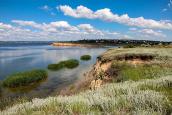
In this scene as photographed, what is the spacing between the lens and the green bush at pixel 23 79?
30.1 m

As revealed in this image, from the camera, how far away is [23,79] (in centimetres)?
3184

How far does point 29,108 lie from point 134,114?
10.4ft

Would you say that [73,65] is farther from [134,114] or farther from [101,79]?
[134,114]

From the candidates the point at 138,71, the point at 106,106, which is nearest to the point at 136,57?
the point at 138,71

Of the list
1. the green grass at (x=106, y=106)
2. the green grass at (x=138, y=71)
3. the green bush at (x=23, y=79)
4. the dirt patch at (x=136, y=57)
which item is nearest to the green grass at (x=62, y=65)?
the green bush at (x=23, y=79)

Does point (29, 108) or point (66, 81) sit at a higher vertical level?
point (29, 108)

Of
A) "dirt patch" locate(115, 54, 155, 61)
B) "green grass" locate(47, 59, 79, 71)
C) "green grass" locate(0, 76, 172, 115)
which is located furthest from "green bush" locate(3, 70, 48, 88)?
"green grass" locate(0, 76, 172, 115)

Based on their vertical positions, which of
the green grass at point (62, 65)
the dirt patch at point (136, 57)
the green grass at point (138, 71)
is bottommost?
the green grass at point (62, 65)

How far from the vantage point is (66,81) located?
105 feet

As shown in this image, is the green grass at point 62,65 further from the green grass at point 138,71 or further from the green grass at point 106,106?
the green grass at point 106,106

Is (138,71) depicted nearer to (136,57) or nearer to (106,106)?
(136,57)

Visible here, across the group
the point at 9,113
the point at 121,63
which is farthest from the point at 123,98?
the point at 121,63

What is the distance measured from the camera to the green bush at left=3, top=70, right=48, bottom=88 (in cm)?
3014

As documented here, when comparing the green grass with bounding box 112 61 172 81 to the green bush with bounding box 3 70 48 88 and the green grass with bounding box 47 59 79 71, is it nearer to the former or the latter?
the green bush with bounding box 3 70 48 88
